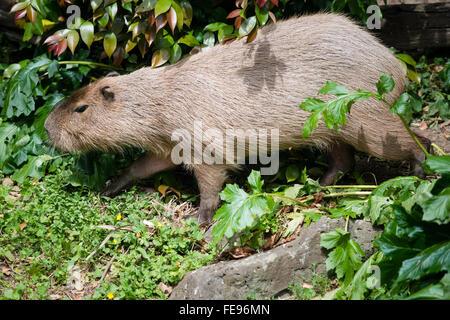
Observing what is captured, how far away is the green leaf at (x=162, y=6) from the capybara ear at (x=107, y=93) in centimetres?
76

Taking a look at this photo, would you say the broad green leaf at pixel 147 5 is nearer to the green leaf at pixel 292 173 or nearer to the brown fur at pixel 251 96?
the brown fur at pixel 251 96

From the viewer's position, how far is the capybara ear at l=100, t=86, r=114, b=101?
4.63 m

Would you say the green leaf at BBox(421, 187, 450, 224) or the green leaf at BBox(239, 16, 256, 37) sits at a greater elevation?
the green leaf at BBox(239, 16, 256, 37)

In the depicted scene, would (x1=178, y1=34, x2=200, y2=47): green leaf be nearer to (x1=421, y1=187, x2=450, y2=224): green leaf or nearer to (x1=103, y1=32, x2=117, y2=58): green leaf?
(x1=103, y1=32, x2=117, y2=58): green leaf

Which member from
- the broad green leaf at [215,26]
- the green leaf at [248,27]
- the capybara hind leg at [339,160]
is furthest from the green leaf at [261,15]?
the capybara hind leg at [339,160]

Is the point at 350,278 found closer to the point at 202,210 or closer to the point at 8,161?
the point at 202,210

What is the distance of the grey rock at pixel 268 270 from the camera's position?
12.1ft

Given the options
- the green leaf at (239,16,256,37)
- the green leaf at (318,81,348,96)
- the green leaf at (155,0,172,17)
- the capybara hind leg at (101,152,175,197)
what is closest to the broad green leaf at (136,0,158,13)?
the green leaf at (155,0,172,17)

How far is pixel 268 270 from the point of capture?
3715mm

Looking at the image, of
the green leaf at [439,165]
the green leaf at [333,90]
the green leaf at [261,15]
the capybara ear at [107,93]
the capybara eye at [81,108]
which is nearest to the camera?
the green leaf at [439,165]

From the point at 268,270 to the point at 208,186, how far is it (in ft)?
4.05

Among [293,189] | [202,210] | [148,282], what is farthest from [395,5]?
[148,282]

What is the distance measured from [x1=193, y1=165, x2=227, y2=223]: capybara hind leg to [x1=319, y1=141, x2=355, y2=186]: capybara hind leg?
1015 mm

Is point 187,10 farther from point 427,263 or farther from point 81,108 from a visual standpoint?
point 427,263
